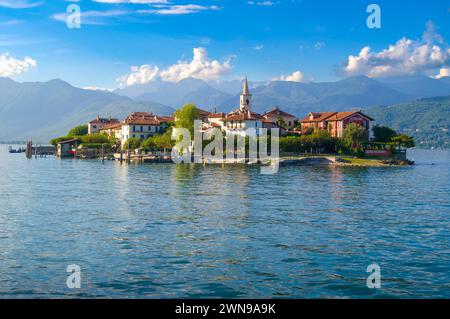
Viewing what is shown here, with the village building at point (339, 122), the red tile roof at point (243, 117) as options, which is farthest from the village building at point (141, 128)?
the village building at point (339, 122)

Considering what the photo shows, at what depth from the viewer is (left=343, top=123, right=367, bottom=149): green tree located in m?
119

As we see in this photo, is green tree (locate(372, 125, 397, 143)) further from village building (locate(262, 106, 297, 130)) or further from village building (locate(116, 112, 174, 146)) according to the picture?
village building (locate(116, 112, 174, 146))

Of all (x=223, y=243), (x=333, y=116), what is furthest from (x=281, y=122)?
(x=223, y=243)

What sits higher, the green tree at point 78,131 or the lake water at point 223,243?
the green tree at point 78,131

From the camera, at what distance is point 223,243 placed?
27953 mm

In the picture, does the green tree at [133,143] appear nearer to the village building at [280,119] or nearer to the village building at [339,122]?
the village building at [280,119]

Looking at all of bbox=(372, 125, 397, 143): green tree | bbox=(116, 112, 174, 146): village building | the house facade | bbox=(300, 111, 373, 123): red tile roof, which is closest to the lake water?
the house facade

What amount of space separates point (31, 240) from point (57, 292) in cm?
971

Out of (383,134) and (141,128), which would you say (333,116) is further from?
(141,128)

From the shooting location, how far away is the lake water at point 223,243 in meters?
20.2

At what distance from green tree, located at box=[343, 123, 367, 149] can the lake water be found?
68542 mm

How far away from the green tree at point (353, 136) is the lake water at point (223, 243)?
68.5 metres
